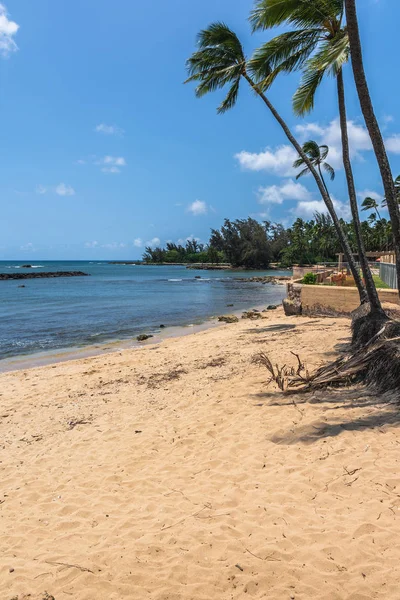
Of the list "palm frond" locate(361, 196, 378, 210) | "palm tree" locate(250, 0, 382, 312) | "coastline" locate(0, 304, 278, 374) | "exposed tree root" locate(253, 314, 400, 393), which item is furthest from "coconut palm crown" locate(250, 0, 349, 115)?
"palm frond" locate(361, 196, 378, 210)

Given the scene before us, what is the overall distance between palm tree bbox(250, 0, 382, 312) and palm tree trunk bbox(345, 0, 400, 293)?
1685mm

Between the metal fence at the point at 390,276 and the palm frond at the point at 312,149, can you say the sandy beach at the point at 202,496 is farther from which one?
the palm frond at the point at 312,149

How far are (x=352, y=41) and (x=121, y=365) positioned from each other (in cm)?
812

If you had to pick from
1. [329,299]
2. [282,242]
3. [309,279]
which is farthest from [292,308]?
[282,242]

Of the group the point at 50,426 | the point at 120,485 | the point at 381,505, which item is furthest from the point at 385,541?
the point at 50,426

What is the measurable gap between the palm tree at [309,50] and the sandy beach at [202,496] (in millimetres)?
3638

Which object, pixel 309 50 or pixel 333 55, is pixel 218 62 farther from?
pixel 333 55

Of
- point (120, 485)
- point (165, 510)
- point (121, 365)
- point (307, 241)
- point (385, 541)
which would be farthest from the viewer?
point (307, 241)

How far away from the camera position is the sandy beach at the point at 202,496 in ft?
9.05

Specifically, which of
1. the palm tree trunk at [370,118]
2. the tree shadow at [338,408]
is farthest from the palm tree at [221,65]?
the tree shadow at [338,408]

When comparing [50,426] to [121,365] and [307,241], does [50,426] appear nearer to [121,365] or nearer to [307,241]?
[121,365]

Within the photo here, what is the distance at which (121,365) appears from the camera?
10008mm

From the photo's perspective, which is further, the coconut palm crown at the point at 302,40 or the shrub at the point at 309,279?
the shrub at the point at 309,279

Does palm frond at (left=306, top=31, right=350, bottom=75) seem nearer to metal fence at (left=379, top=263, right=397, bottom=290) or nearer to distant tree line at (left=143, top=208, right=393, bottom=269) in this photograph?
metal fence at (left=379, top=263, right=397, bottom=290)
